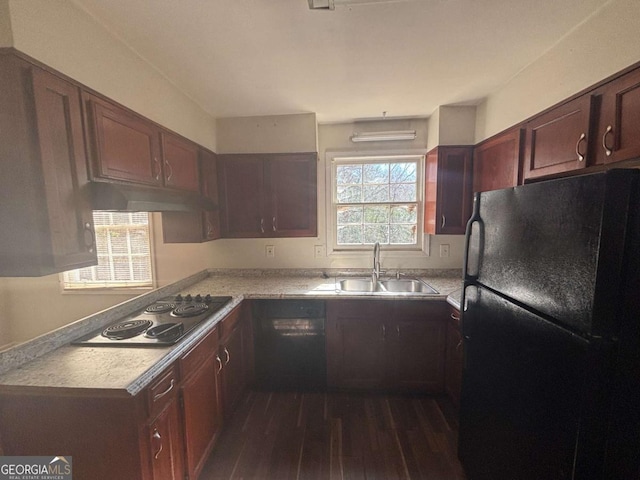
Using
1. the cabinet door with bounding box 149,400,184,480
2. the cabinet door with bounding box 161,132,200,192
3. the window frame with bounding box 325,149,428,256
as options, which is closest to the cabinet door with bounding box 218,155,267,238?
the cabinet door with bounding box 161,132,200,192

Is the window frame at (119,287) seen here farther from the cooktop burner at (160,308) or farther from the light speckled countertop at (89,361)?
the cooktop burner at (160,308)

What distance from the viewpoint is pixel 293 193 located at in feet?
7.88

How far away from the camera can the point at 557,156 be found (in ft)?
4.64

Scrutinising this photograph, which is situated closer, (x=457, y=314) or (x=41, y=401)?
(x=41, y=401)

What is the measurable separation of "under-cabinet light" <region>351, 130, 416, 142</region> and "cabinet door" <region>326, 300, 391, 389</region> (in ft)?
5.02

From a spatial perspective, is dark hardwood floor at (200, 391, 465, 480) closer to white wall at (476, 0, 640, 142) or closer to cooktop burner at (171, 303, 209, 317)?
cooktop burner at (171, 303, 209, 317)

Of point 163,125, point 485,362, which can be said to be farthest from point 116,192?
point 485,362

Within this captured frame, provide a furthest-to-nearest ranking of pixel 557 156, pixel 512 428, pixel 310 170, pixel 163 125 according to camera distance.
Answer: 1. pixel 310 170
2. pixel 163 125
3. pixel 557 156
4. pixel 512 428

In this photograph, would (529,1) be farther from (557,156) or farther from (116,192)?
(116,192)

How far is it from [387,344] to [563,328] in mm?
1393

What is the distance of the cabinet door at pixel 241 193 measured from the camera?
2.42 metres

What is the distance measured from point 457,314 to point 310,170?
169 centimetres

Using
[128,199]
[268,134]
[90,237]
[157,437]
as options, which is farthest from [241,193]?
[157,437]

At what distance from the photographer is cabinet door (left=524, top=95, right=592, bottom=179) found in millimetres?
1251
